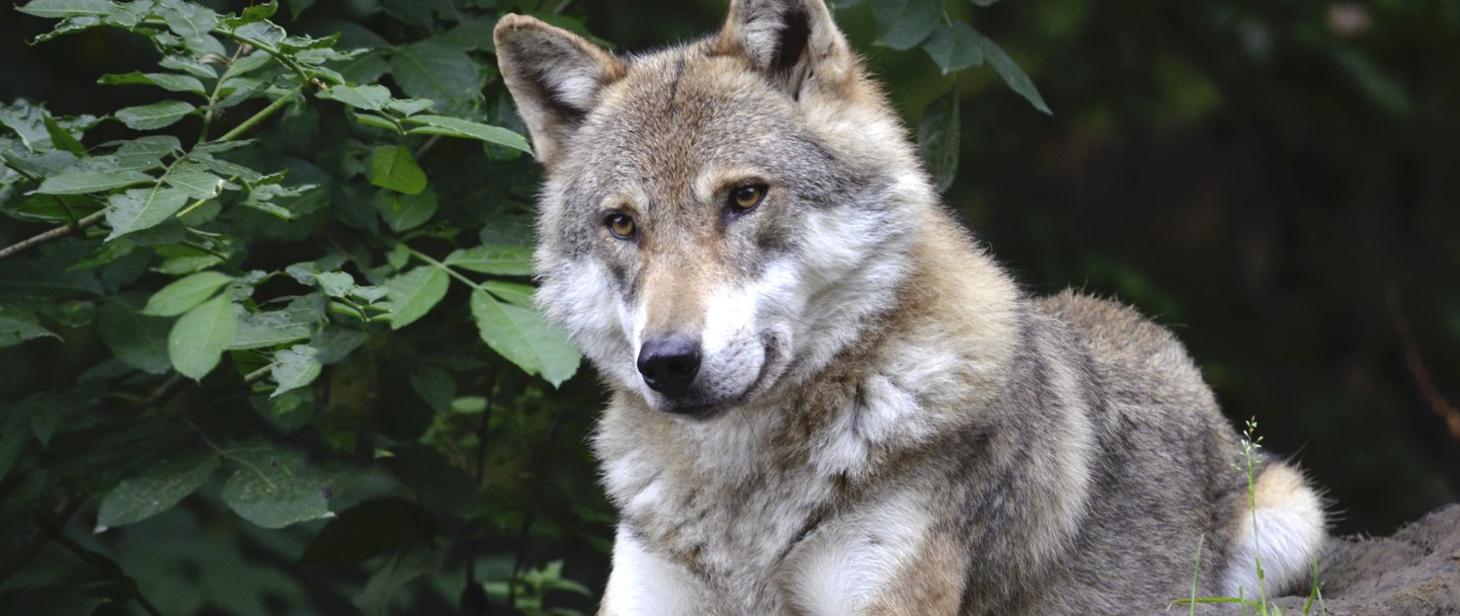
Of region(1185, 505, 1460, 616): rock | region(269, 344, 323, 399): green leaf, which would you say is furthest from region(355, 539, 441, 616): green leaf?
region(1185, 505, 1460, 616): rock

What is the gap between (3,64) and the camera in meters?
6.67

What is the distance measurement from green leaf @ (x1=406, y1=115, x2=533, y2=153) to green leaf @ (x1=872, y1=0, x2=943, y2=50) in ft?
4.45

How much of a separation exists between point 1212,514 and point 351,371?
9.81 feet

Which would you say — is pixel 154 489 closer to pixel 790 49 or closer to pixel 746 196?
pixel 746 196

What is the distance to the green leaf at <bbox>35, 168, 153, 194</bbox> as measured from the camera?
397 cm

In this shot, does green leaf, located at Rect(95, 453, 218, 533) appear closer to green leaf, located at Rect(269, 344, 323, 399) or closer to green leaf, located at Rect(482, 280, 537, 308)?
green leaf, located at Rect(269, 344, 323, 399)

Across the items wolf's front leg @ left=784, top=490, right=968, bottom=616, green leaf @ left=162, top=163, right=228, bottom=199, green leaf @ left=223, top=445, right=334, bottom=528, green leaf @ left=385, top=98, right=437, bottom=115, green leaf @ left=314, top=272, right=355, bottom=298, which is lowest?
green leaf @ left=223, top=445, right=334, bottom=528

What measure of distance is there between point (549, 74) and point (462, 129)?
655 mm

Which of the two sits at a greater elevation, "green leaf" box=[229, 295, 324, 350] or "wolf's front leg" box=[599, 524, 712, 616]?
"green leaf" box=[229, 295, 324, 350]

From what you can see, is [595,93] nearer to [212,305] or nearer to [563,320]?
[563,320]

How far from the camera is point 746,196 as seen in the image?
418 cm

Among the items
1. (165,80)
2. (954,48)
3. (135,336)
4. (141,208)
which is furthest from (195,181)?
(954,48)

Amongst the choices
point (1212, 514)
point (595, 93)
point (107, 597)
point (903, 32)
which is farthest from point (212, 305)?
point (1212, 514)

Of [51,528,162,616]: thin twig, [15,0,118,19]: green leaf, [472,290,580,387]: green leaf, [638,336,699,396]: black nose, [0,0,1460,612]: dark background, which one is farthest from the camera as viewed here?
[0,0,1460,612]: dark background
